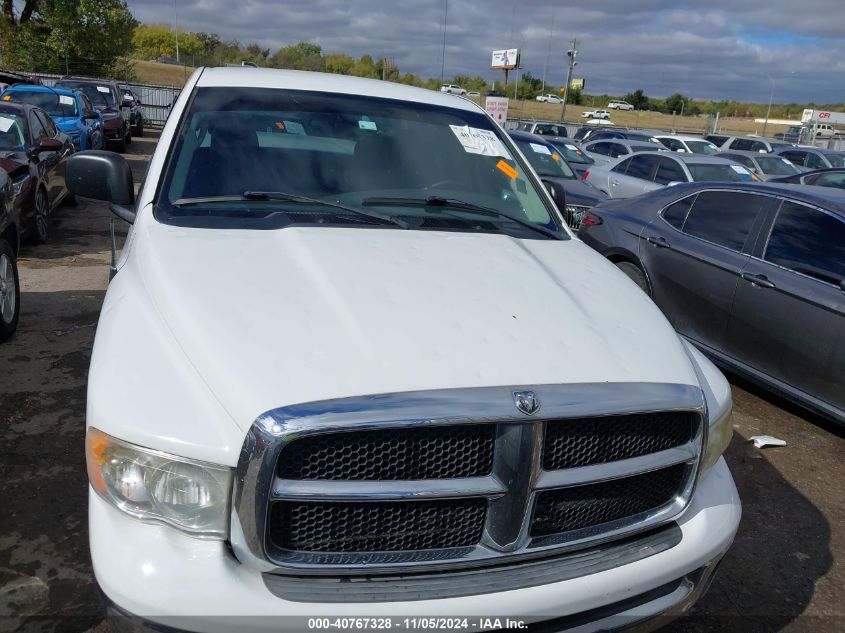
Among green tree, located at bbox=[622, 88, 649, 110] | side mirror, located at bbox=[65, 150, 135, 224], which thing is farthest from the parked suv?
green tree, located at bbox=[622, 88, 649, 110]

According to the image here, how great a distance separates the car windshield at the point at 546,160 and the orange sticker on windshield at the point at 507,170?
26.0 ft

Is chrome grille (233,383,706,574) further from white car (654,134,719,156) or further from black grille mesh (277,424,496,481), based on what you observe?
white car (654,134,719,156)

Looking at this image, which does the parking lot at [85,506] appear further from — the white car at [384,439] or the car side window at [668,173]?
the car side window at [668,173]

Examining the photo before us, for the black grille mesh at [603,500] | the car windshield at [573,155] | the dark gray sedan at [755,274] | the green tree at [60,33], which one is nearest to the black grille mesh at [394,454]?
the black grille mesh at [603,500]

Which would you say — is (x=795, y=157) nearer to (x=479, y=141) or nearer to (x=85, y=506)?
(x=479, y=141)

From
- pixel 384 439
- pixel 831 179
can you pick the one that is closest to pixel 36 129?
pixel 384 439

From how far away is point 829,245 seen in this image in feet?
16.0

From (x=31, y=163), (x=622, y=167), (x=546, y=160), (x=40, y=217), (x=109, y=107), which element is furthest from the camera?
(x=109, y=107)

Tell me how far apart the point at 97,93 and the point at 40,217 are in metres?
13.6

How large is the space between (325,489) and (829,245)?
443 centimetres

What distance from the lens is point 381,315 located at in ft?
7.11

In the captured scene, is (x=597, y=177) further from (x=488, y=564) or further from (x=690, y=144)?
(x=488, y=564)

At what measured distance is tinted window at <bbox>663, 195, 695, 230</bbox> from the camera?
6105 millimetres

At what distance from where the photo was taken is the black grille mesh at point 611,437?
6.52 ft
